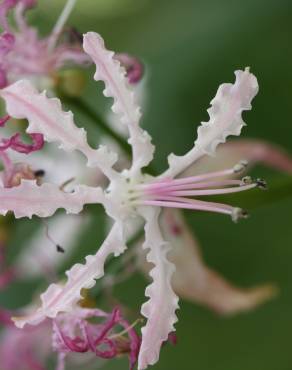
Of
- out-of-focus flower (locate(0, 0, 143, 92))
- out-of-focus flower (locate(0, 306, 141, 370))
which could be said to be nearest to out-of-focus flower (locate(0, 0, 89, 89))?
out-of-focus flower (locate(0, 0, 143, 92))

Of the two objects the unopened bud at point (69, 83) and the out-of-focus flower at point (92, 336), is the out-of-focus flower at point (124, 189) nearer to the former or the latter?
the out-of-focus flower at point (92, 336)

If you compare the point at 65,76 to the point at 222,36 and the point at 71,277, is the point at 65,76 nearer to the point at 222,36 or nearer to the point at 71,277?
the point at 71,277

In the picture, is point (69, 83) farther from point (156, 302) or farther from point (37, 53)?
point (156, 302)

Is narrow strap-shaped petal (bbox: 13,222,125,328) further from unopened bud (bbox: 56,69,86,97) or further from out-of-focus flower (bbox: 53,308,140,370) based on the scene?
unopened bud (bbox: 56,69,86,97)

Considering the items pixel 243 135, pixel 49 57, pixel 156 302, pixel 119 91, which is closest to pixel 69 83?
pixel 49 57

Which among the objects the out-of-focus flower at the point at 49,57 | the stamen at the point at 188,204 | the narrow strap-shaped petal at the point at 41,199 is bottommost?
the narrow strap-shaped petal at the point at 41,199

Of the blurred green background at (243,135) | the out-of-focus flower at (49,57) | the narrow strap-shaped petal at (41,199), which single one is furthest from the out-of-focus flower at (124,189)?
the blurred green background at (243,135)
